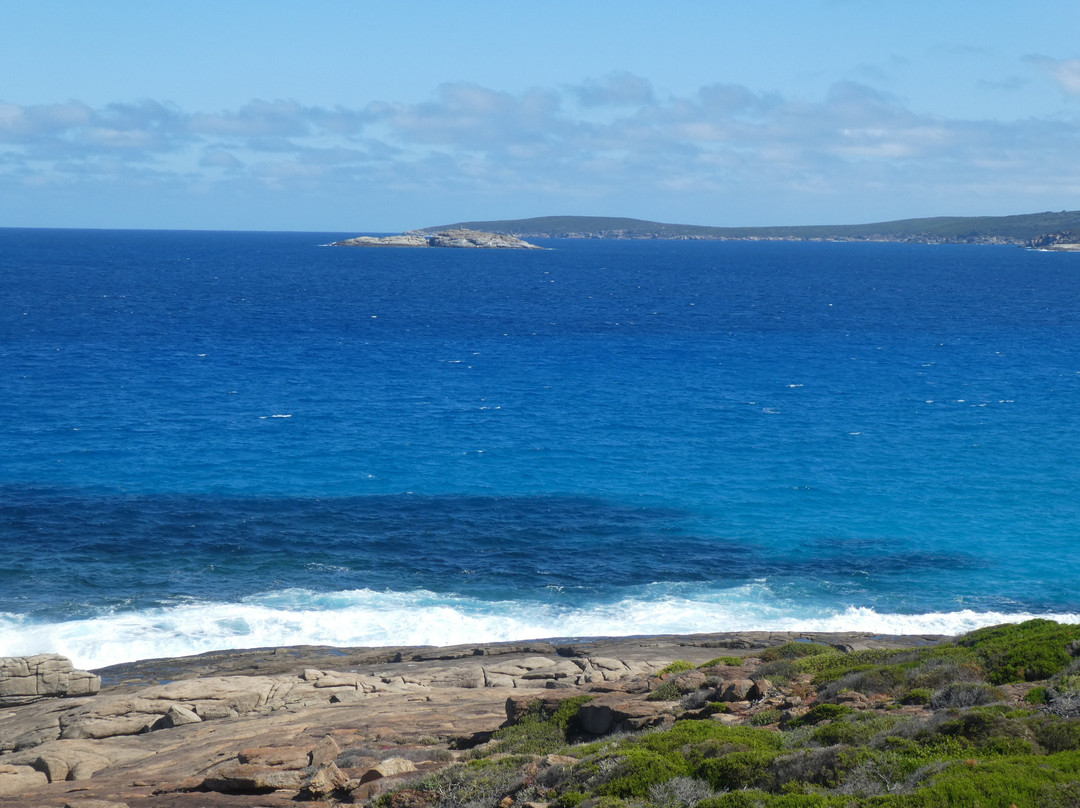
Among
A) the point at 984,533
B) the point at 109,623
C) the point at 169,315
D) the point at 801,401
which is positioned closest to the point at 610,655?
the point at 109,623

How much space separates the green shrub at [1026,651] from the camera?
20.6 m

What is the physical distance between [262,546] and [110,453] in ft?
61.5

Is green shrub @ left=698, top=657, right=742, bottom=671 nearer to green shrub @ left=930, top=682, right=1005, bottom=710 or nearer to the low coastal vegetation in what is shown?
the low coastal vegetation

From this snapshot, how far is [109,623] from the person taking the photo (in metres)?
34.9

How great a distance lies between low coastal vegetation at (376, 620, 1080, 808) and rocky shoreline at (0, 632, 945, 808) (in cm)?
80

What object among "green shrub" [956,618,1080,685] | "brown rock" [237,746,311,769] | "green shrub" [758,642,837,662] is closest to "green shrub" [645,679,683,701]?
"green shrub" [758,642,837,662]

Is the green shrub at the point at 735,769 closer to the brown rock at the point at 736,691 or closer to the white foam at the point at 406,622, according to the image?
the brown rock at the point at 736,691

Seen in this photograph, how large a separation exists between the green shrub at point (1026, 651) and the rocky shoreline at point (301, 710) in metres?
5.16

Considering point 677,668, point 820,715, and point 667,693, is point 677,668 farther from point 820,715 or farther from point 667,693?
point 820,715

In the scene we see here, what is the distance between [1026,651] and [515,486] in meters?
33.6

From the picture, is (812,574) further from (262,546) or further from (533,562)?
(262,546)

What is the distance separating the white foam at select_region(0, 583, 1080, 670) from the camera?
111 feet

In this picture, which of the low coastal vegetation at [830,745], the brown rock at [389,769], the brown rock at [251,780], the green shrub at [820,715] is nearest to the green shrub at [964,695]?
the low coastal vegetation at [830,745]

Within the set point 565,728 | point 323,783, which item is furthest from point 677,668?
point 323,783
